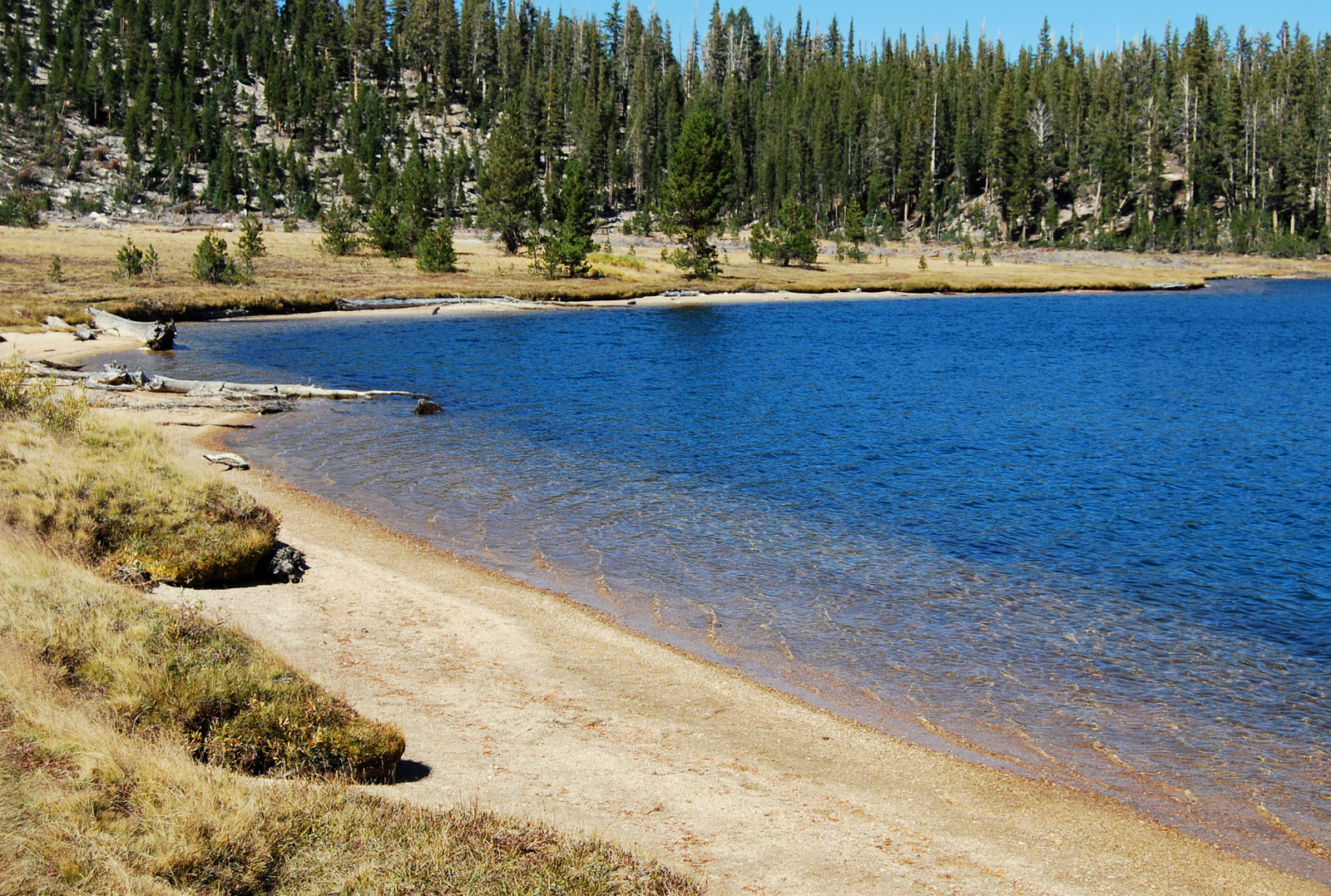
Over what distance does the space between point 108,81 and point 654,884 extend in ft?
421

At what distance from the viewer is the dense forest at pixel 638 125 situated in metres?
106

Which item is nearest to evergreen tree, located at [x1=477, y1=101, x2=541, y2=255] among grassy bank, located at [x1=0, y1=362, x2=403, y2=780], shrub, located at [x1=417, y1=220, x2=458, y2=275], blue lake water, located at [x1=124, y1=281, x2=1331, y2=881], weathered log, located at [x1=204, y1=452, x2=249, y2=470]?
shrub, located at [x1=417, y1=220, x2=458, y2=275]

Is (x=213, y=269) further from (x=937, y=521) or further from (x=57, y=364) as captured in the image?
(x=937, y=521)

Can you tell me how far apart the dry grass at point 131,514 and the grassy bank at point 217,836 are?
5.69 m

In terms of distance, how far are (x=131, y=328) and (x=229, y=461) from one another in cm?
2389

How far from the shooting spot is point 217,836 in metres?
5.74

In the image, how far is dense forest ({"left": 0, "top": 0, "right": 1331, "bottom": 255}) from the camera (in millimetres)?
106000

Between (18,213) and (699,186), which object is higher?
(699,186)

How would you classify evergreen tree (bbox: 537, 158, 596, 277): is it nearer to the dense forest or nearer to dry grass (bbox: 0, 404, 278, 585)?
the dense forest

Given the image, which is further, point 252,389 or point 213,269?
point 213,269

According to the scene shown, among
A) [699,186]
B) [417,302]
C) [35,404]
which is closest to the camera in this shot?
[35,404]

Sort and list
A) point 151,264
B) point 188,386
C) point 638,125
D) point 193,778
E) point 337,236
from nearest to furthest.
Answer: point 193,778
point 188,386
point 151,264
point 337,236
point 638,125

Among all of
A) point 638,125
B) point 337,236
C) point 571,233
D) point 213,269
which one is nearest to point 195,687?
point 213,269

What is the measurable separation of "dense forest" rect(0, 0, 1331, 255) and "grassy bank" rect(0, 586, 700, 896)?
89.7m
